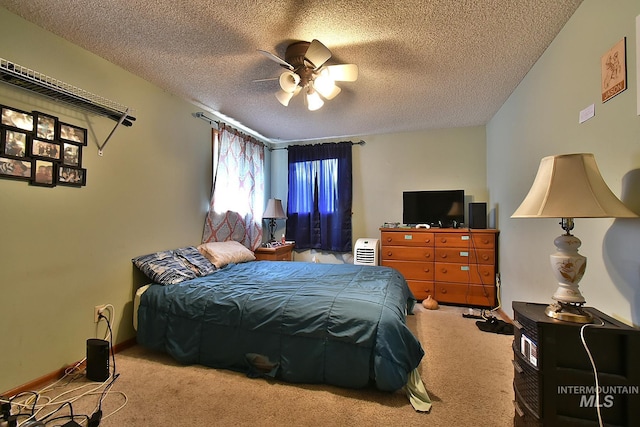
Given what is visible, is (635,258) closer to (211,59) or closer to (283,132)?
(211,59)

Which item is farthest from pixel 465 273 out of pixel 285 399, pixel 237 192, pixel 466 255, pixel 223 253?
pixel 237 192

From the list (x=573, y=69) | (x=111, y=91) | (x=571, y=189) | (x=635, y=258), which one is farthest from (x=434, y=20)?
(x=111, y=91)

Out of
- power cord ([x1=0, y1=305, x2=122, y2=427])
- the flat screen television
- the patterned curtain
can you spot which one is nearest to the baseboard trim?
power cord ([x1=0, y1=305, x2=122, y2=427])

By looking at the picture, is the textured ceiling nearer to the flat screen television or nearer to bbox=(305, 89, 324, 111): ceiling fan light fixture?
bbox=(305, 89, 324, 111): ceiling fan light fixture

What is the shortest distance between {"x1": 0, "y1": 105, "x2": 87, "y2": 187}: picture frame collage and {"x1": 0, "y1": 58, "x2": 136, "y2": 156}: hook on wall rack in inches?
6.1

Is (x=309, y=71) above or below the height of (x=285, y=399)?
above

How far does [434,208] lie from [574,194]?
276cm

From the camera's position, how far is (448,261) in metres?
3.51

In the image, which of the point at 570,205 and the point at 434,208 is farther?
the point at 434,208

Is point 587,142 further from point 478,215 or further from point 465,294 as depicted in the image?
point 465,294

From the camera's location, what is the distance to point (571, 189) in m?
1.14

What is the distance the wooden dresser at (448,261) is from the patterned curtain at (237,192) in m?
2.02

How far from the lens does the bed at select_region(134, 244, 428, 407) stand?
65.2 inches

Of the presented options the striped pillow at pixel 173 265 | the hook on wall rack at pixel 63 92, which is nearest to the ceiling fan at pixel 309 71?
the hook on wall rack at pixel 63 92
